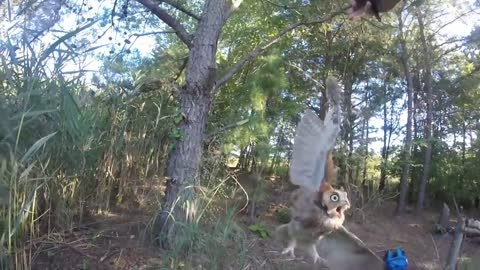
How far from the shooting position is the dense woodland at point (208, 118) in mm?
2662

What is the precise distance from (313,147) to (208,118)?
3.68m

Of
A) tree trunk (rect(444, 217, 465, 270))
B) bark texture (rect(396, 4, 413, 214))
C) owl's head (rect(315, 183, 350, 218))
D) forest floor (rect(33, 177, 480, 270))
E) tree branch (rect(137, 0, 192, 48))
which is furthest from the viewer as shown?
bark texture (rect(396, 4, 413, 214))

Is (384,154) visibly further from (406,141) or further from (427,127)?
(427,127)

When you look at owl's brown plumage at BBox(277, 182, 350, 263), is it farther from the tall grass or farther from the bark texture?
the bark texture

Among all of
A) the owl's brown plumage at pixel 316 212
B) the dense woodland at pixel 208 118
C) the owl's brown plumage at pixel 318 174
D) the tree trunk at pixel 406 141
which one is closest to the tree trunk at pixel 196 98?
the dense woodland at pixel 208 118

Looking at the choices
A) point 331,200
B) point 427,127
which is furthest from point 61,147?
point 427,127

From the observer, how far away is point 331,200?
192 centimetres

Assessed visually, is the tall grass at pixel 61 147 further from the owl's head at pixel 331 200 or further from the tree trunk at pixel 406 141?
the tree trunk at pixel 406 141

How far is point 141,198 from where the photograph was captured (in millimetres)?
4930

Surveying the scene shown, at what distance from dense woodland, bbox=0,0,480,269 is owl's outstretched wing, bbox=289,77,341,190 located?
Answer: 18.7 inches

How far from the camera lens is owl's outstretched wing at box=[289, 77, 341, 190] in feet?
6.57

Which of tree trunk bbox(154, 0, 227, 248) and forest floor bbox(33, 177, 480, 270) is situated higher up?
tree trunk bbox(154, 0, 227, 248)

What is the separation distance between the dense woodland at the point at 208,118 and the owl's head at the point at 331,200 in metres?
→ 0.72

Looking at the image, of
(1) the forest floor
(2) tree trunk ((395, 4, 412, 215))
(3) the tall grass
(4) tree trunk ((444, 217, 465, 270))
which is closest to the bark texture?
(2) tree trunk ((395, 4, 412, 215))
